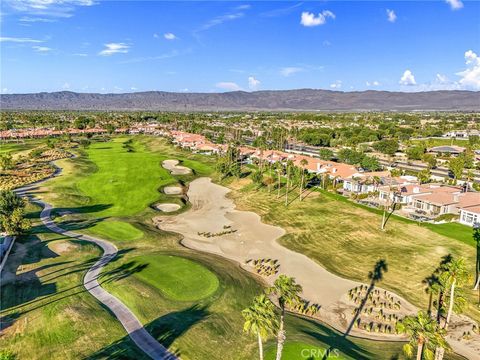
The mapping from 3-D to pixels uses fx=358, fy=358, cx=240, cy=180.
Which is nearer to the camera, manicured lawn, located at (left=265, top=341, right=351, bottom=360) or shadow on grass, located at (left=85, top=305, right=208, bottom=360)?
shadow on grass, located at (left=85, top=305, right=208, bottom=360)

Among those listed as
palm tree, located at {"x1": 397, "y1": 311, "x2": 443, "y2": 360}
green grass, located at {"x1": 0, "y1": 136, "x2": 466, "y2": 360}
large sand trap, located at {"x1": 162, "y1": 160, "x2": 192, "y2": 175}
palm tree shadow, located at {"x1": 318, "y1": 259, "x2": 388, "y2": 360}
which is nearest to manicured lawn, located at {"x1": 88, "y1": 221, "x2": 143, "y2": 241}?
green grass, located at {"x1": 0, "y1": 136, "x2": 466, "y2": 360}

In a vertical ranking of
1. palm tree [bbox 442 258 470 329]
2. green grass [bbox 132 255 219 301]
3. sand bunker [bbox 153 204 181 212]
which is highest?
palm tree [bbox 442 258 470 329]

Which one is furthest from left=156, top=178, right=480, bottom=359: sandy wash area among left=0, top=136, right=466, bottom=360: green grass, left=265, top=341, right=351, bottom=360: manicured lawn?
left=265, top=341, right=351, bottom=360: manicured lawn

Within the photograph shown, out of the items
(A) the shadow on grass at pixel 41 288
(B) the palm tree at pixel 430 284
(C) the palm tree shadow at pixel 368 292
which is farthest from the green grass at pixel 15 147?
(B) the palm tree at pixel 430 284

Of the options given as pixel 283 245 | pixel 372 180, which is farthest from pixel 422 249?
pixel 372 180

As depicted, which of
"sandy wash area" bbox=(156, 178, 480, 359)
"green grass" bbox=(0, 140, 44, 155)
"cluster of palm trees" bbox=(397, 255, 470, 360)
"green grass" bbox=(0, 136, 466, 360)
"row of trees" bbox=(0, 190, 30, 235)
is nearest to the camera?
"cluster of palm trees" bbox=(397, 255, 470, 360)

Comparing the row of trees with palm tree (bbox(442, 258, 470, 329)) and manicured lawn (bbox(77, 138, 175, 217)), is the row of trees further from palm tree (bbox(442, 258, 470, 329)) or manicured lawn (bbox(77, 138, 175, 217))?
palm tree (bbox(442, 258, 470, 329))

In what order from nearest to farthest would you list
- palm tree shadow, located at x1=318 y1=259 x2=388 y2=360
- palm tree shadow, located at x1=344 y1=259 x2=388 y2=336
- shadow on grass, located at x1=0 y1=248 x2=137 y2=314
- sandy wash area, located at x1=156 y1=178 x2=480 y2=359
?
palm tree shadow, located at x1=318 y1=259 x2=388 y2=360 < shadow on grass, located at x1=0 y1=248 x2=137 y2=314 < sandy wash area, located at x1=156 y1=178 x2=480 y2=359 < palm tree shadow, located at x1=344 y1=259 x2=388 y2=336

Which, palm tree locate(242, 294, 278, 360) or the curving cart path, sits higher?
palm tree locate(242, 294, 278, 360)
